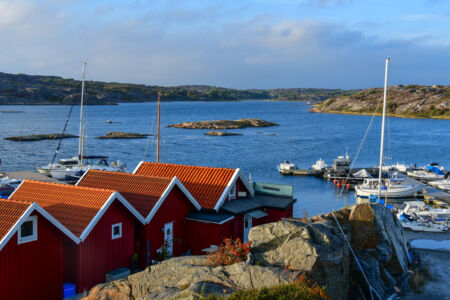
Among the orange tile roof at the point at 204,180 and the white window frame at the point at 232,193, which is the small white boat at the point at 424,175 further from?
the orange tile roof at the point at 204,180

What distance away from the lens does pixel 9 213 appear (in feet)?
45.3

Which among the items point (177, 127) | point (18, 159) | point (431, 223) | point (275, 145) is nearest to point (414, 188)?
point (431, 223)

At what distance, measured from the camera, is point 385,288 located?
16219 millimetres

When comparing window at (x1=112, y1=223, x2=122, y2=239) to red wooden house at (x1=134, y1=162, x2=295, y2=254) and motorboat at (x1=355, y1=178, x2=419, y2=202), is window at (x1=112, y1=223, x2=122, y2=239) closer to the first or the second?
red wooden house at (x1=134, y1=162, x2=295, y2=254)

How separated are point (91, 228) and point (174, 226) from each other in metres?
4.73

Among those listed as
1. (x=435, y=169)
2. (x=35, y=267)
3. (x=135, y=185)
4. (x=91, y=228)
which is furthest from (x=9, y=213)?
(x=435, y=169)

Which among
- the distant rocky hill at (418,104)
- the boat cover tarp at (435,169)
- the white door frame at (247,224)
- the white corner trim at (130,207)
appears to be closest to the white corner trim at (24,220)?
the white corner trim at (130,207)

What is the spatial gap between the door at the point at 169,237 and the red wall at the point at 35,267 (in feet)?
16.6

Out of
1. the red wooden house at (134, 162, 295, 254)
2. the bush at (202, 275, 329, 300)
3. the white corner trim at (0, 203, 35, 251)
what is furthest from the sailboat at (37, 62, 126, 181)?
the bush at (202, 275, 329, 300)

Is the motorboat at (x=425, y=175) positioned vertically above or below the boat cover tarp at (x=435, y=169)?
below

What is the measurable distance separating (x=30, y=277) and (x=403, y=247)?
14320 mm

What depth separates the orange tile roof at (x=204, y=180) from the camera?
2120cm

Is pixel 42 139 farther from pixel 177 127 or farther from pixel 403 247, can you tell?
pixel 403 247

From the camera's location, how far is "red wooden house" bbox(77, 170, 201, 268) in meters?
18.3
